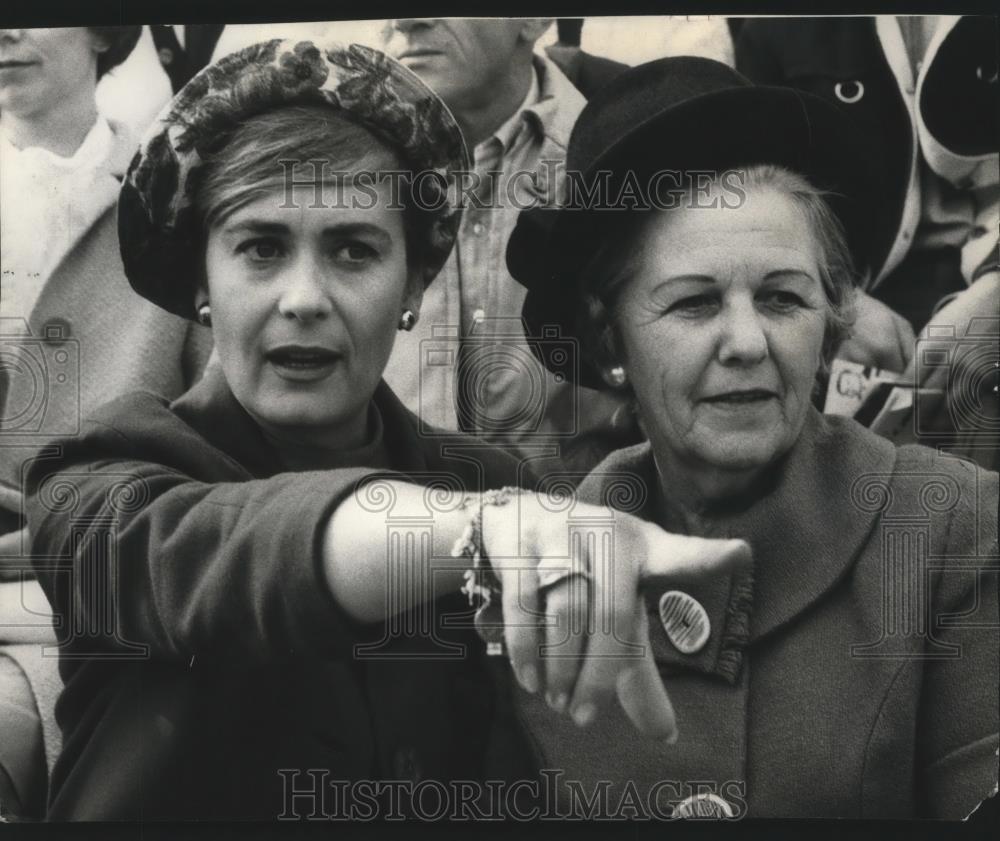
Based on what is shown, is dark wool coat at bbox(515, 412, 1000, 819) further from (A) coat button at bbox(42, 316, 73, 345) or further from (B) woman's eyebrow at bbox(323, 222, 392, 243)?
(A) coat button at bbox(42, 316, 73, 345)

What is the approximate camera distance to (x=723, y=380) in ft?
12.7

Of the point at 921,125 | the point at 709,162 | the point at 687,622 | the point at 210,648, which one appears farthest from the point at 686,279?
the point at 210,648

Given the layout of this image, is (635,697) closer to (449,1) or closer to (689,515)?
(689,515)

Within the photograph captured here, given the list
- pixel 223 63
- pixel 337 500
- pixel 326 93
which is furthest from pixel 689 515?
pixel 223 63

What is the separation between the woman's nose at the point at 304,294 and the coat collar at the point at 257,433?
27 cm

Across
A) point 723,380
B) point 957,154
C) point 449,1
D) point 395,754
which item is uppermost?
point 449,1

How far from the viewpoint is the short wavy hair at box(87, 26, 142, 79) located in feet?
13.3

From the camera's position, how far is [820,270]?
12.9 feet

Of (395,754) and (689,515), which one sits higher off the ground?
(689,515)

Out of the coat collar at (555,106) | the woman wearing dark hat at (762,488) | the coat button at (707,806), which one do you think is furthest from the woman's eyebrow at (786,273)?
the coat button at (707,806)

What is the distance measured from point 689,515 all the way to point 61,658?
1.83 meters

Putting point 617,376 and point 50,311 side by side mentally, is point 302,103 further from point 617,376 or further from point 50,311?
point 617,376

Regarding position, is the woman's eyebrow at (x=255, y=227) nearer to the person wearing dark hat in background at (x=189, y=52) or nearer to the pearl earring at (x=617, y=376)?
the person wearing dark hat in background at (x=189, y=52)

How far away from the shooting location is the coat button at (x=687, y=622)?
3879 millimetres
